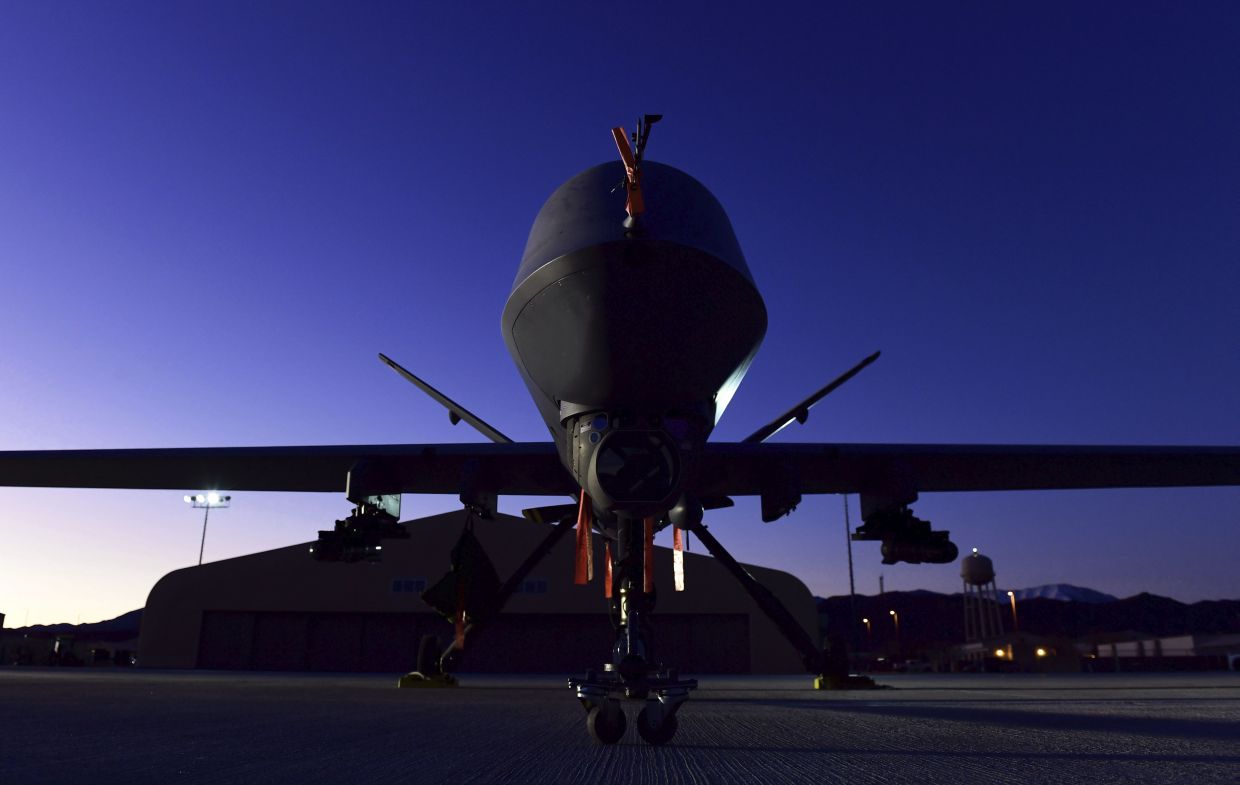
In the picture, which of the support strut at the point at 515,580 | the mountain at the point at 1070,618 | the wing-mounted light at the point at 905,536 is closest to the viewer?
the wing-mounted light at the point at 905,536

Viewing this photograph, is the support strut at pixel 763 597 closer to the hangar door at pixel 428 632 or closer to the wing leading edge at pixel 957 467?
the wing leading edge at pixel 957 467

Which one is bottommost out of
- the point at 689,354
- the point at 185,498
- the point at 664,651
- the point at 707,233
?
the point at 664,651

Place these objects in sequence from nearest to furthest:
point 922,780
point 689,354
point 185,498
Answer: point 922,780 → point 689,354 → point 185,498

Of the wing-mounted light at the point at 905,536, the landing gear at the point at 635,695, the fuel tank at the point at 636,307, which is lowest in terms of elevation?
the landing gear at the point at 635,695

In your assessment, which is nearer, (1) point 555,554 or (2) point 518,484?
(2) point 518,484

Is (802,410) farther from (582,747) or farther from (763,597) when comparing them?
(582,747)

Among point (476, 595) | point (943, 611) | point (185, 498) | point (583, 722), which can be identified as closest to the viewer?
point (583, 722)

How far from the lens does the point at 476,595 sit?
8.82 m

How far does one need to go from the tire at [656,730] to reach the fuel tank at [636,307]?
1.90 m

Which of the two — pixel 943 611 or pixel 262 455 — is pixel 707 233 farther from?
pixel 943 611

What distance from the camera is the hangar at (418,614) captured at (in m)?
35.6

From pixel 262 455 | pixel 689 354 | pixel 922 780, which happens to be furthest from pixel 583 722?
pixel 262 455

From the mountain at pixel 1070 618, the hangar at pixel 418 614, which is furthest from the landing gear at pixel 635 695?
the mountain at pixel 1070 618

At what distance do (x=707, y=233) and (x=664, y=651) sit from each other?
105ft
